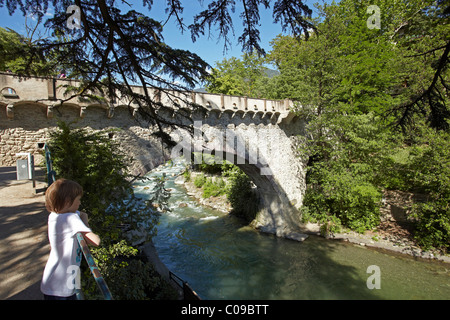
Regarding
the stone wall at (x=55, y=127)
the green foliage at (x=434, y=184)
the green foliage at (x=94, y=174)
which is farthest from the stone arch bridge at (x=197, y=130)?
the green foliage at (x=434, y=184)

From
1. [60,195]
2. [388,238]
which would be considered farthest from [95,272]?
[388,238]

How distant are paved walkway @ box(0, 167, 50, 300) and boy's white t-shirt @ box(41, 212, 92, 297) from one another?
2.97 feet

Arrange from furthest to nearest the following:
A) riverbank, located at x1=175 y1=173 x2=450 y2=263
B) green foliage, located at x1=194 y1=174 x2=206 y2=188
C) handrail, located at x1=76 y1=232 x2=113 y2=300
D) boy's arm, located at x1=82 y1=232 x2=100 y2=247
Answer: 1. green foliage, located at x1=194 y1=174 x2=206 y2=188
2. riverbank, located at x1=175 y1=173 x2=450 y2=263
3. boy's arm, located at x1=82 y1=232 x2=100 y2=247
4. handrail, located at x1=76 y1=232 x2=113 y2=300

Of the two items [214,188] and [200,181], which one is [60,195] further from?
[200,181]

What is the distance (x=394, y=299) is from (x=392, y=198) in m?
5.29

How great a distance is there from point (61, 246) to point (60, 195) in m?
0.34

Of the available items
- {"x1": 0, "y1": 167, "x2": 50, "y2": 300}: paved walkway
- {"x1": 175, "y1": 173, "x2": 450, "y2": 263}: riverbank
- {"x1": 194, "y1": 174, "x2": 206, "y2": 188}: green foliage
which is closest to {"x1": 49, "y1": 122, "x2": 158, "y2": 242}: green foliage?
{"x1": 0, "y1": 167, "x2": 50, "y2": 300}: paved walkway

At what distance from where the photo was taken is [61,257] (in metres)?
1.60

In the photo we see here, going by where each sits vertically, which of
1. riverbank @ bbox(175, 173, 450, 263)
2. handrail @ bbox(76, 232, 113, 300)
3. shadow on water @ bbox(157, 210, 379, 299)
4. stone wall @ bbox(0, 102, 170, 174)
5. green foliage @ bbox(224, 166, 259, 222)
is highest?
stone wall @ bbox(0, 102, 170, 174)

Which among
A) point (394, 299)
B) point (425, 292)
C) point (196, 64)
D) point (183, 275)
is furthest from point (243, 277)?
point (196, 64)

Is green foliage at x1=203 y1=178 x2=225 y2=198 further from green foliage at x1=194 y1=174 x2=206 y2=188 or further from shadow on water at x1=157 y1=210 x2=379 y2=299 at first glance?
shadow on water at x1=157 y1=210 x2=379 y2=299

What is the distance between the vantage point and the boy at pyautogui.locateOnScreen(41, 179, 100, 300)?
1.58 meters

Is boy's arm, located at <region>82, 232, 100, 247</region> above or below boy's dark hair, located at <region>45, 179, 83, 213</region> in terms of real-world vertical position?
below

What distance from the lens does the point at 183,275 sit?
285 inches
